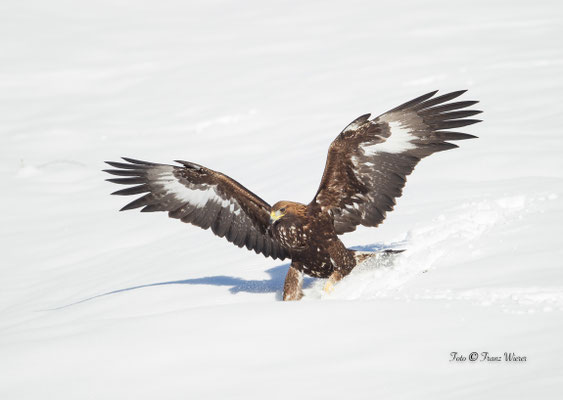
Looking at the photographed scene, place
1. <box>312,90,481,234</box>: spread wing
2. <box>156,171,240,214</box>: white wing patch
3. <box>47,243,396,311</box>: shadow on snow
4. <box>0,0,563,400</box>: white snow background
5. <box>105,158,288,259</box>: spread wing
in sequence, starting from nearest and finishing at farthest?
<box>0,0,563,400</box>: white snow background
<box>312,90,481,234</box>: spread wing
<box>47,243,396,311</box>: shadow on snow
<box>105,158,288,259</box>: spread wing
<box>156,171,240,214</box>: white wing patch

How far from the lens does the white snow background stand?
3.88 m

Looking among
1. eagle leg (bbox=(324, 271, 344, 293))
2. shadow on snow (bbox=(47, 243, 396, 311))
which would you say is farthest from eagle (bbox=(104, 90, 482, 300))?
shadow on snow (bbox=(47, 243, 396, 311))

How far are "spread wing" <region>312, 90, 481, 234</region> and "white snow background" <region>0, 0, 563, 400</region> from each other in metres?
0.50

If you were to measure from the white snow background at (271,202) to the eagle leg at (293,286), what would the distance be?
31 cm

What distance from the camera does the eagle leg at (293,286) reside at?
5.96 m

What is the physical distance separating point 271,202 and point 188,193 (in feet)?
6.86

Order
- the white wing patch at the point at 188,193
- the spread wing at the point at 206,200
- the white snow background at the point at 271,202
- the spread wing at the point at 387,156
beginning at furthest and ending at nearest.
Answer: the white wing patch at the point at 188,193 < the spread wing at the point at 206,200 < the spread wing at the point at 387,156 < the white snow background at the point at 271,202

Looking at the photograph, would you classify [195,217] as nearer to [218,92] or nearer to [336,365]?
[336,365]

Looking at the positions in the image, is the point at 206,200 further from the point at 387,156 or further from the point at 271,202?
the point at 271,202

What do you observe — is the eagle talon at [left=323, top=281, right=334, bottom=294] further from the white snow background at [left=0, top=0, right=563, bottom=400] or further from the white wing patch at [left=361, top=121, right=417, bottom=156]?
the white wing patch at [left=361, top=121, right=417, bottom=156]

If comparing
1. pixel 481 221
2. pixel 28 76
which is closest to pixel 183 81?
pixel 28 76

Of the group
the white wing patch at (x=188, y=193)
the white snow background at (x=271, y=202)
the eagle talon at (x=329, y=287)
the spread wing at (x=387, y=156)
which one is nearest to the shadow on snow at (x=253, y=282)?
the white snow background at (x=271, y=202)

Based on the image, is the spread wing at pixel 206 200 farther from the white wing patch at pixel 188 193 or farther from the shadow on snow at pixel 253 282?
the shadow on snow at pixel 253 282

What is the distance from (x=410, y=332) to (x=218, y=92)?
11.8 meters
